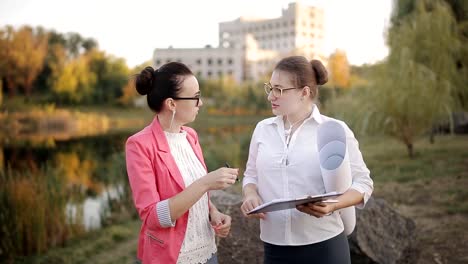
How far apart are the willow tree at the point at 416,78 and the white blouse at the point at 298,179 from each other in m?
6.12

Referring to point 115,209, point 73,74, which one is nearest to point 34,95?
point 73,74

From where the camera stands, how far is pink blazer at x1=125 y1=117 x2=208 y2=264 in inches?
62.7

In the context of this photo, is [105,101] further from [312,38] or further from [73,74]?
[312,38]

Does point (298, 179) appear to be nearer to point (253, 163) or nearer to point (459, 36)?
point (253, 163)

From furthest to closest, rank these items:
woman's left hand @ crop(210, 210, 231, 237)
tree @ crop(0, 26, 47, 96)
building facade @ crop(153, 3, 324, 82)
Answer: building facade @ crop(153, 3, 324, 82), tree @ crop(0, 26, 47, 96), woman's left hand @ crop(210, 210, 231, 237)

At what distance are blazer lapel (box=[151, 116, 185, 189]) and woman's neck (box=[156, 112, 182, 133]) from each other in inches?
1.8

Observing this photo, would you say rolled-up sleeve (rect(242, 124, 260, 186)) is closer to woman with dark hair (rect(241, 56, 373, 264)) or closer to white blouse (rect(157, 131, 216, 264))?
woman with dark hair (rect(241, 56, 373, 264))

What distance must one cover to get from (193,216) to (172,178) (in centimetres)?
19

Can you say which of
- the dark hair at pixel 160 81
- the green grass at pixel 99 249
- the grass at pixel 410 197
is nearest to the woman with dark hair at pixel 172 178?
the dark hair at pixel 160 81

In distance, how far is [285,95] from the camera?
5.79ft

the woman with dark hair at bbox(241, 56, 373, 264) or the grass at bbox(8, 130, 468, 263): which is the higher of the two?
the woman with dark hair at bbox(241, 56, 373, 264)

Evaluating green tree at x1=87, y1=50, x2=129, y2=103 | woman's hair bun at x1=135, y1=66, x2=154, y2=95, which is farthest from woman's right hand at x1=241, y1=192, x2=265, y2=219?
green tree at x1=87, y1=50, x2=129, y2=103

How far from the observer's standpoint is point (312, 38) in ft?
145

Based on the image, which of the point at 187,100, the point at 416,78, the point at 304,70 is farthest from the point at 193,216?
the point at 416,78
